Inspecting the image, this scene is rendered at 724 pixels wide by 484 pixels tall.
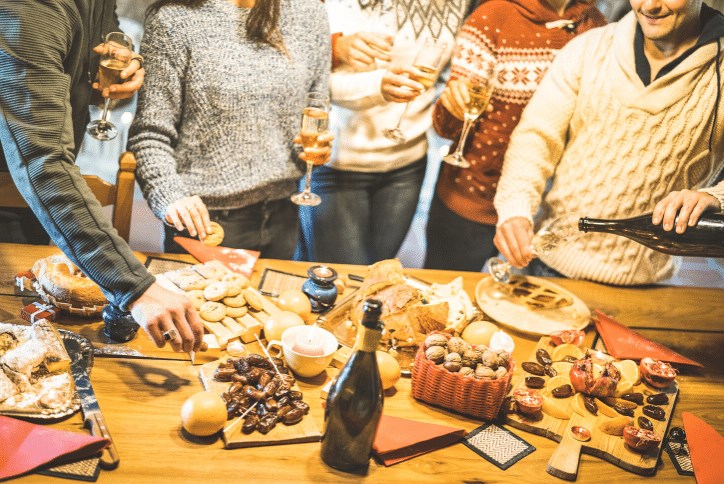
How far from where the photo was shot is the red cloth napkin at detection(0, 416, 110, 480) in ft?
3.65

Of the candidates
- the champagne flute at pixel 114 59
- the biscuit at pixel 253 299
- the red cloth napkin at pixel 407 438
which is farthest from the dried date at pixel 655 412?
the champagne flute at pixel 114 59

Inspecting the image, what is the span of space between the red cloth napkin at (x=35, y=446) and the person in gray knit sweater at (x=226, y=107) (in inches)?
31.6

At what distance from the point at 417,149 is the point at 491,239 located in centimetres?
46

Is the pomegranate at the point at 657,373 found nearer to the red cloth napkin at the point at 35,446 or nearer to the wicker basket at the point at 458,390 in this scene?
the wicker basket at the point at 458,390

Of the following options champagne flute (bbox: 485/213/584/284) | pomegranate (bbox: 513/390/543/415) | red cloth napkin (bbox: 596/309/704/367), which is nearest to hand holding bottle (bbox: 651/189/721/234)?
champagne flute (bbox: 485/213/584/284)

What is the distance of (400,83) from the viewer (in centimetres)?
213

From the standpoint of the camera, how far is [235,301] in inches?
65.3

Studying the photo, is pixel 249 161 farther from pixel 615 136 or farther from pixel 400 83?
pixel 615 136

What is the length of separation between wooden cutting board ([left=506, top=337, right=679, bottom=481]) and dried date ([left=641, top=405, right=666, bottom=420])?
1cm

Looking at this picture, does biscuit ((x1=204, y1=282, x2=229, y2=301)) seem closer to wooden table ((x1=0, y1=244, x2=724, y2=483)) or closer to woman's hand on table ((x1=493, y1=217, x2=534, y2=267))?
wooden table ((x1=0, y1=244, x2=724, y2=483))

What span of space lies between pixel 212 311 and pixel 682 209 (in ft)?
4.14

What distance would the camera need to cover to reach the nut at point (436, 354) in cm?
148

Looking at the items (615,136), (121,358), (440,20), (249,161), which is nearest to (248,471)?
(121,358)

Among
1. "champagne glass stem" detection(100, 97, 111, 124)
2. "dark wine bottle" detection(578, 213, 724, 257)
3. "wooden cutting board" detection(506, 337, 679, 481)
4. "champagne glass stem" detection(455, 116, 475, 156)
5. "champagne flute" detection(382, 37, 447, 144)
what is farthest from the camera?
"champagne glass stem" detection(455, 116, 475, 156)
